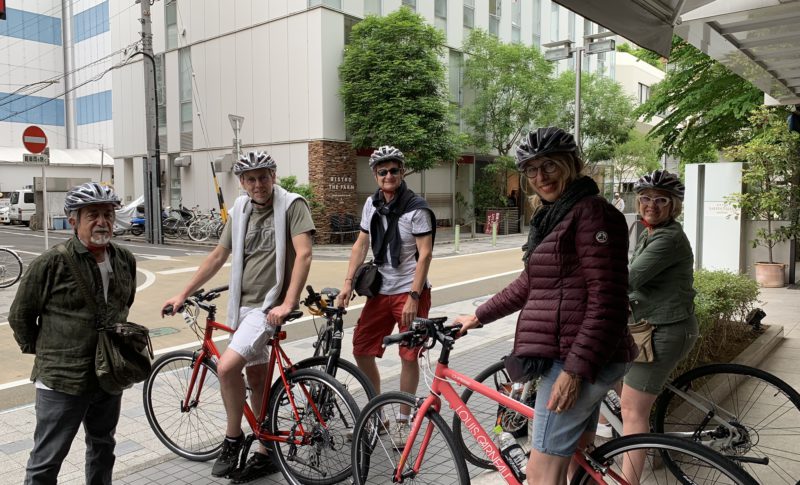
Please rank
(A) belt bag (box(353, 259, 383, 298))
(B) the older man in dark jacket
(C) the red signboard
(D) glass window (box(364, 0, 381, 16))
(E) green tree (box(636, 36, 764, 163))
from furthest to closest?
1. (D) glass window (box(364, 0, 381, 16))
2. (C) the red signboard
3. (E) green tree (box(636, 36, 764, 163))
4. (A) belt bag (box(353, 259, 383, 298))
5. (B) the older man in dark jacket

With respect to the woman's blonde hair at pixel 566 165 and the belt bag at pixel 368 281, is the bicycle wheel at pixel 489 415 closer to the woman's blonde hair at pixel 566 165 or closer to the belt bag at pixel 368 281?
the belt bag at pixel 368 281

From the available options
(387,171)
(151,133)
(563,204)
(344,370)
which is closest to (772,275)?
(387,171)

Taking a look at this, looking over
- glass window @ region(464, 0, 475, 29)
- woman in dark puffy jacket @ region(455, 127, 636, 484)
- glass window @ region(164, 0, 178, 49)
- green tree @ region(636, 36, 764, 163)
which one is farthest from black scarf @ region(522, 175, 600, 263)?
glass window @ region(164, 0, 178, 49)

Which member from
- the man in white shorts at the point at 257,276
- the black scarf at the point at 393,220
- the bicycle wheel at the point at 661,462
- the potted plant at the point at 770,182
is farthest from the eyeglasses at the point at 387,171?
the potted plant at the point at 770,182

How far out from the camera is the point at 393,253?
4191 millimetres

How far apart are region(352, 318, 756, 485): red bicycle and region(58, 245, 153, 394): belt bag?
1.14 meters

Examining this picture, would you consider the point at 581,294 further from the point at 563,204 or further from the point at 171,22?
the point at 171,22

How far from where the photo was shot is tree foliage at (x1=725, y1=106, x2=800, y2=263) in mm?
10750

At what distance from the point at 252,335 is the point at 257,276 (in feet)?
1.24

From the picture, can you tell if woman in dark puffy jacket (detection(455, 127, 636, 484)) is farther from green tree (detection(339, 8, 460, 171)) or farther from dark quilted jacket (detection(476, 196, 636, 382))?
green tree (detection(339, 8, 460, 171))

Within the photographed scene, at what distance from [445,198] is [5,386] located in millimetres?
24144

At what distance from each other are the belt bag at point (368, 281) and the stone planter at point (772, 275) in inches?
387

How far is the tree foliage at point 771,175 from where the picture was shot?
10.8 m

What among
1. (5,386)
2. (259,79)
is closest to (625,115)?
(259,79)
